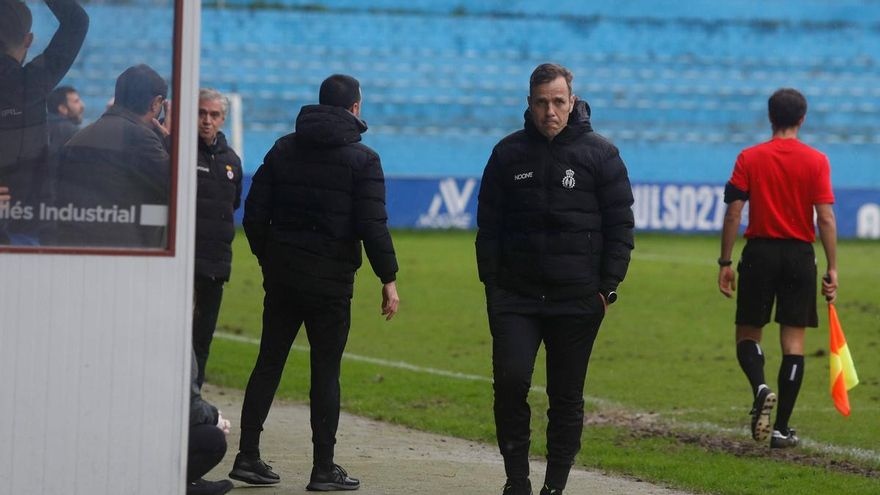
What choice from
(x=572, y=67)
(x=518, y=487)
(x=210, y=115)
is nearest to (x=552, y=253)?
(x=518, y=487)

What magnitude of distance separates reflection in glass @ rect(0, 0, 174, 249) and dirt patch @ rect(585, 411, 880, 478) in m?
4.28

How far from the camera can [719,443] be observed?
943 centimetres

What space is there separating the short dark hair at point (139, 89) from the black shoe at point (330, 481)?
2359 mm

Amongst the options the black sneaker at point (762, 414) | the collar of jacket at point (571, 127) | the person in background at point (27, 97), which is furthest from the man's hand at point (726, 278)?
the person in background at point (27, 97)

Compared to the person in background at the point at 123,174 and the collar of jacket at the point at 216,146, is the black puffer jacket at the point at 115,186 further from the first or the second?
the collar of jacket at the point at 216,146

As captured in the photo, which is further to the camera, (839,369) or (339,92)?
(839,369)

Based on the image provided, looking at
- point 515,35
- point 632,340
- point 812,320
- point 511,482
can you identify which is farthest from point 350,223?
point 515,35

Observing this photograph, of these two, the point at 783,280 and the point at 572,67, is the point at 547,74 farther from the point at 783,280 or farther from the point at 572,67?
the point at 572,67

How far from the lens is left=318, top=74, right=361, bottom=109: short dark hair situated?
758 centimetres

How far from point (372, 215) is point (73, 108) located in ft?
6.06

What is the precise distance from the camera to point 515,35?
43.8 m

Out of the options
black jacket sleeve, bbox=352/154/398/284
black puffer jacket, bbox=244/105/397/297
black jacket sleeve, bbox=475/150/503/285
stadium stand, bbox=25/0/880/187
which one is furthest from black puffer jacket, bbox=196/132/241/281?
stadium stand, bbox=25/0/880/187

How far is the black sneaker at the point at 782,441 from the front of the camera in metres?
9.23

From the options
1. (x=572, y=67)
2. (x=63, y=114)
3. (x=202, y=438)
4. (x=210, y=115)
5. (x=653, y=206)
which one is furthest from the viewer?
(x=572, y=67)
